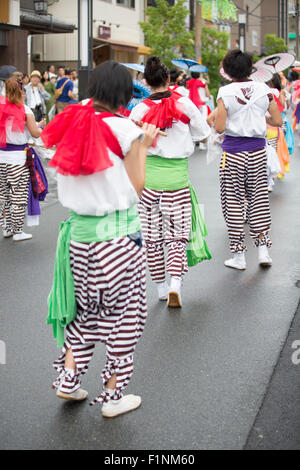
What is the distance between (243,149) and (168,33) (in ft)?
80.3

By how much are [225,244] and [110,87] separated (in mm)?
4849

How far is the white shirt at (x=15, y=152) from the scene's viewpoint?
26.5 feet

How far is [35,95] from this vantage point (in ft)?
56.9

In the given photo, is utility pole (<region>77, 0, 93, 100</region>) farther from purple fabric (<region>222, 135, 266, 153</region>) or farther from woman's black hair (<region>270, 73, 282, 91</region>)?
purple fabric (<region>222, 135, 266, 153</region>)

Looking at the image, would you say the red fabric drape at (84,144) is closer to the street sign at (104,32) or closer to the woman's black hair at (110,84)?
the woman's black hair at (110,84)

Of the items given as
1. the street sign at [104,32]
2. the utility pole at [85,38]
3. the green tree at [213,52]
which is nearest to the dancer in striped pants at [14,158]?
the utility pole at [85,38]

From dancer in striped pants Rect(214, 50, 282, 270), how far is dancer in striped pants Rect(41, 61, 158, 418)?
300cm

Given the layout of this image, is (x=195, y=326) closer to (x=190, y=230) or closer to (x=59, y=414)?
(x=190, y=230)

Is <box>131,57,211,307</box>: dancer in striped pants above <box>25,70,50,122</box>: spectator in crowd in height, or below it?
below

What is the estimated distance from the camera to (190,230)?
19.3 feet

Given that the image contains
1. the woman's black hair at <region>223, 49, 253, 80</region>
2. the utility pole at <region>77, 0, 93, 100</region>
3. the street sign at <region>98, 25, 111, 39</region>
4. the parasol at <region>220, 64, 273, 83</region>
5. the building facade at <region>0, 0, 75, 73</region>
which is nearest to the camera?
the woman's black hair at <region>223, 49, 253, 80</region>

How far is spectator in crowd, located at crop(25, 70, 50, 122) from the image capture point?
55.9 feet

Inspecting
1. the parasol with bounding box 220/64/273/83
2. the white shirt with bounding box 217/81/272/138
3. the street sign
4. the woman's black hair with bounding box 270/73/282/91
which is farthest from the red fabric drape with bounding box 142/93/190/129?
the street sign

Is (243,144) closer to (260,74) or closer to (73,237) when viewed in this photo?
(260,74)
